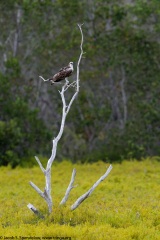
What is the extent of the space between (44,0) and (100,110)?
16.4 feet

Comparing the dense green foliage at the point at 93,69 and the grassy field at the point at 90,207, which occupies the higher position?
the dense green foliage at the point at 93,69

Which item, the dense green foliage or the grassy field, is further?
the dense green foliage

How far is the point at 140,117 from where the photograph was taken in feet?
84.3

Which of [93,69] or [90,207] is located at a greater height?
[93,69]

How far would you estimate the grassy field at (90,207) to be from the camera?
952 cm

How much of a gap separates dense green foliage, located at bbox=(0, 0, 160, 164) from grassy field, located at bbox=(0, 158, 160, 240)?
3.29 meters

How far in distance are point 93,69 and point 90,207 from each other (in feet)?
48.4

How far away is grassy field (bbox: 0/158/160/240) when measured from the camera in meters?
9.52

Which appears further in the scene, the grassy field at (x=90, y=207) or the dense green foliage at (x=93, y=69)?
the dense green foliage at (x=93, y=69)

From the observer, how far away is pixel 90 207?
41.3 feet

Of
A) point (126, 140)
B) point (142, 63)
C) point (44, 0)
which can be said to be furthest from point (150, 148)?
point (44, 0)

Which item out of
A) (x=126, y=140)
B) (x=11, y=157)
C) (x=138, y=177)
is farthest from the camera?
(x=126, y=140)

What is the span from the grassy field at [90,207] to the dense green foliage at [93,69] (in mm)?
3294

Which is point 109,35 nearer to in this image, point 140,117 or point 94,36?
point 94,36
